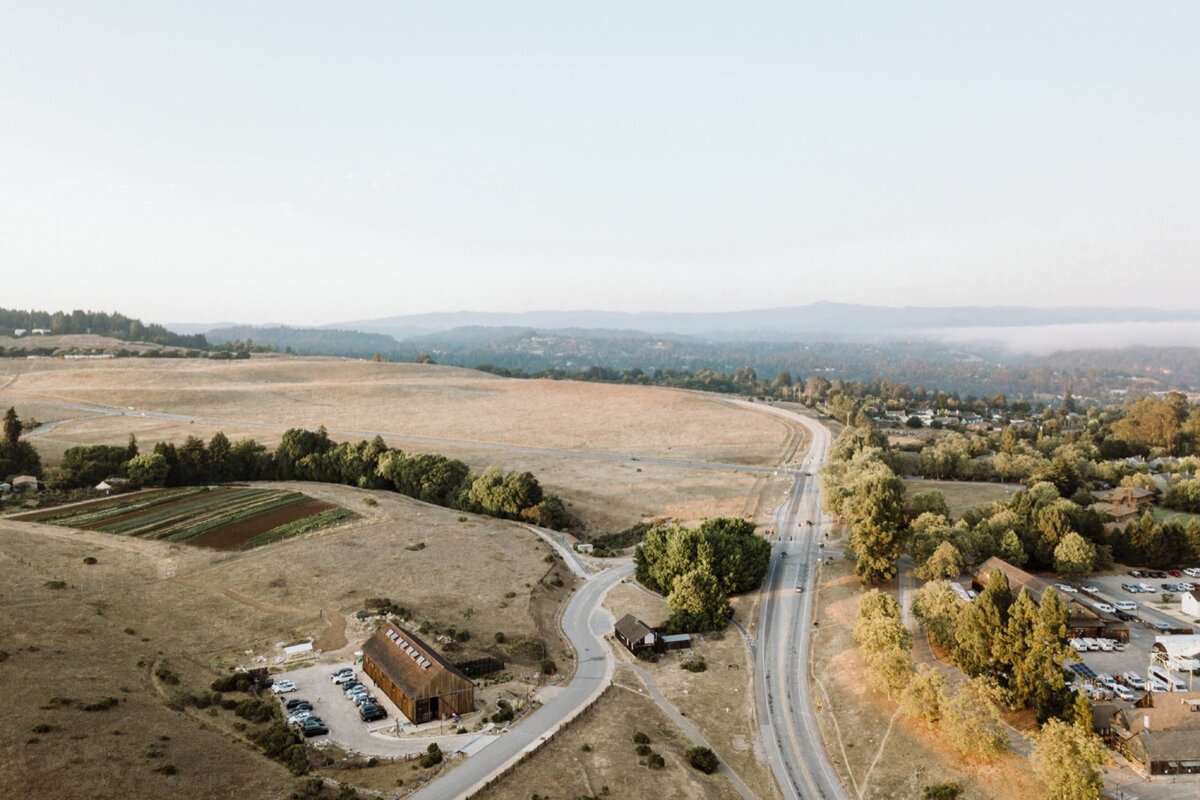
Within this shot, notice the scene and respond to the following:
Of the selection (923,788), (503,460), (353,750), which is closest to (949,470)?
(503,460)

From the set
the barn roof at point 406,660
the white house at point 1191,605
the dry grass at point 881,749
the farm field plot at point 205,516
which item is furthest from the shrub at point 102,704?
the white house at point 1191,605

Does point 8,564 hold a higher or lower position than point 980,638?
higher

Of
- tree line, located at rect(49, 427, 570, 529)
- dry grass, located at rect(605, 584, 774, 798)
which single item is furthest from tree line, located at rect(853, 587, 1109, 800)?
tree line, located at rect(49, 427, 570, 529)

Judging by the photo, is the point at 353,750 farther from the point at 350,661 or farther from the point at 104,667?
the point at 104,667

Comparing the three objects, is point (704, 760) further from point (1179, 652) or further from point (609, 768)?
point (1179, 652)

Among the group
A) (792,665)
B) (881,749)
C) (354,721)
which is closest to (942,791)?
(881,749)
